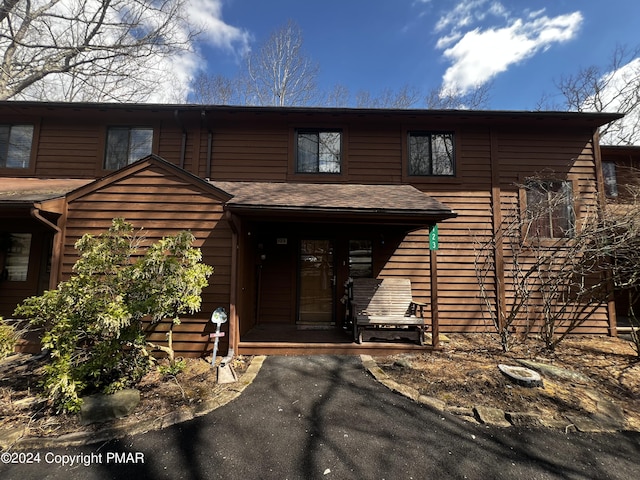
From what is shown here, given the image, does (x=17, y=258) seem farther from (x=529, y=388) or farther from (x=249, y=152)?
(x=529, y=388)

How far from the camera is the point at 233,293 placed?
471 centimetres

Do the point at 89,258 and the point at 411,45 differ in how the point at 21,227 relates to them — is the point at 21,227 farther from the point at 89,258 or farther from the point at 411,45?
the point at 411,45

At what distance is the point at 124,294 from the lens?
11.7ft

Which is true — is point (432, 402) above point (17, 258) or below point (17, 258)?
below

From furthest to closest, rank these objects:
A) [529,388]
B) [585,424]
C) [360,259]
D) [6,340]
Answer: [360,259] < [529,388] < [6,340] < [585,424]

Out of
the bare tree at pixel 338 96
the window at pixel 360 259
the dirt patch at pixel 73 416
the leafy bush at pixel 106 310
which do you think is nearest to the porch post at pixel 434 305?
the window at pixel 360 259

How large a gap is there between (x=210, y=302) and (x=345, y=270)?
10.0ft

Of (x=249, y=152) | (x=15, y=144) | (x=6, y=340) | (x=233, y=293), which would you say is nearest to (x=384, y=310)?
(x=233, y=293)

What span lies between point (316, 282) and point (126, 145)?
579cm

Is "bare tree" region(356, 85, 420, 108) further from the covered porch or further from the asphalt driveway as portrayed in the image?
the asphalt driveway

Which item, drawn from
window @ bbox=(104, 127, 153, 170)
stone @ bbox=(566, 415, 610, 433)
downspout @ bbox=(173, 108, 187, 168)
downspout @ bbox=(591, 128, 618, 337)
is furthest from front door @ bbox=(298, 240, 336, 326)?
downspout @ bbox=(591, 128, 618, 337)

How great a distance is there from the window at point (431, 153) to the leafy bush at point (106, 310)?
5.57 meters

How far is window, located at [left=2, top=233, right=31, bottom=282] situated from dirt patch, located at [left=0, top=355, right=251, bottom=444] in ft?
7.64

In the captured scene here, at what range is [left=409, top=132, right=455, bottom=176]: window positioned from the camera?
6.89m
